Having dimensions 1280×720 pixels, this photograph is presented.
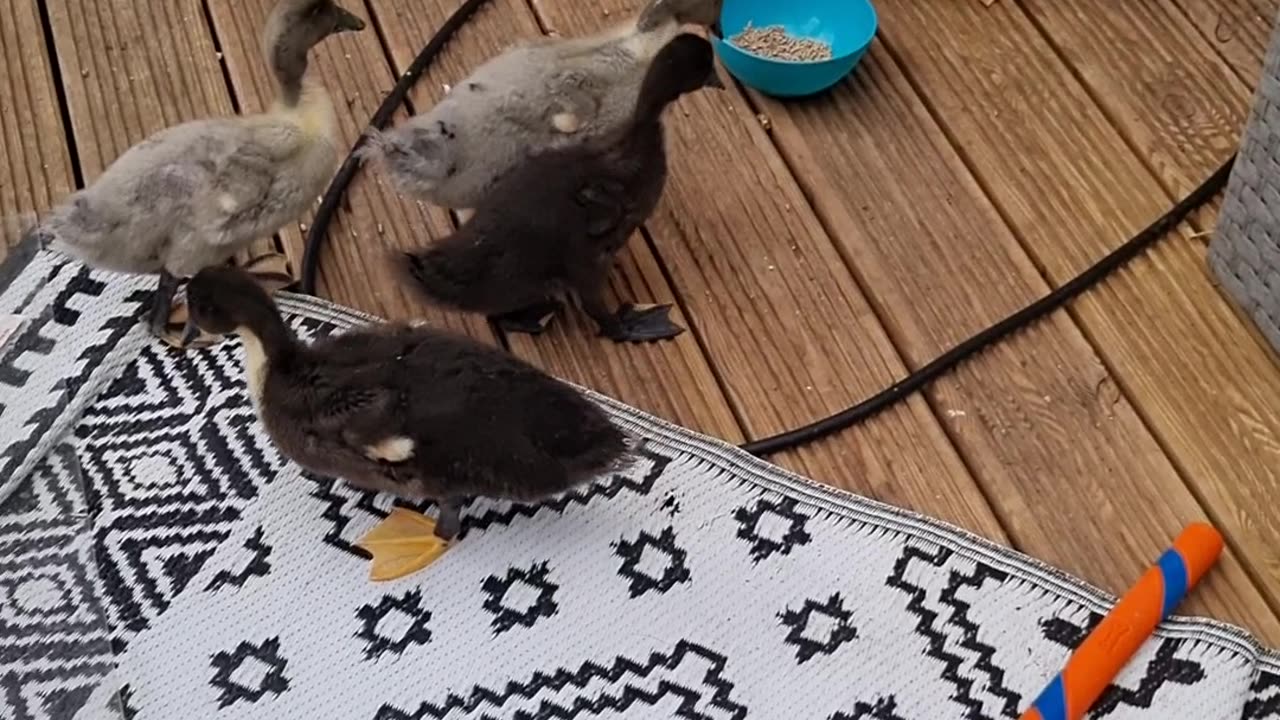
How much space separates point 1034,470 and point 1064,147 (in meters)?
0.62

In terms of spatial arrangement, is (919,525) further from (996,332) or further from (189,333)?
(189,333)

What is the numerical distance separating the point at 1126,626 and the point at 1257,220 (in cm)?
60

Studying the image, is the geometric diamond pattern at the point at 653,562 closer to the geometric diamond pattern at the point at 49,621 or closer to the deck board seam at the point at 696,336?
the deck board seam at the point at 696,336

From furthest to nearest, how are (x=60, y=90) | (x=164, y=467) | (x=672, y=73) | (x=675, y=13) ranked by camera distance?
(x=60, y=90) < (x=675, y=13) < (x=672, y=73) < (x=164, y=467)

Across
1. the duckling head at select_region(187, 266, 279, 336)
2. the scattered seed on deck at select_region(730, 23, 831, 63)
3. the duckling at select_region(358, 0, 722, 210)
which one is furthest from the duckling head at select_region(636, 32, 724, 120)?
the duckling head at select_region(187, 266, 279, 336)

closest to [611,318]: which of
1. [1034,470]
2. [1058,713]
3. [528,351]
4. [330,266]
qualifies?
[528,351]

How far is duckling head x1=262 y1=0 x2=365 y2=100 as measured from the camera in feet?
6.22

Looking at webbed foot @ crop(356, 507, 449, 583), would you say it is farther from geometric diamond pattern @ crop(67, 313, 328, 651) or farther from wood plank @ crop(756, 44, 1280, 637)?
wood plank @ crop(756, 44, 1280, 637)

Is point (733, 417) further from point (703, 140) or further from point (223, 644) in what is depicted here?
point (223, 644)

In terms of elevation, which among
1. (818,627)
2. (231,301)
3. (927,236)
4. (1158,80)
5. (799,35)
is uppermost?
(799,35)

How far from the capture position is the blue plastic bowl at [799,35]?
7.02 ft

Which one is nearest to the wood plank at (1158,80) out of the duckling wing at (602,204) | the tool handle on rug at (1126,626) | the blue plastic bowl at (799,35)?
the blue plastic bowl at (799,35)

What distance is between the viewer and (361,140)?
2.10 metres

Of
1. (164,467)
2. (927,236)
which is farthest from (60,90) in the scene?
(927,236)
